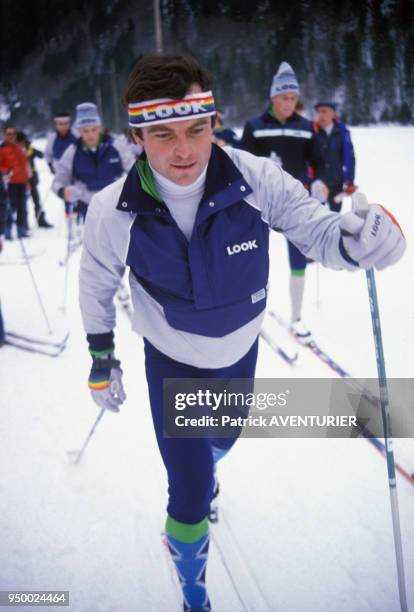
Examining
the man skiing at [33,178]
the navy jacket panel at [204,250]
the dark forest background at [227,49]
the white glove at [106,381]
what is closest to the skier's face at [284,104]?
the dark forest background at [227,49]

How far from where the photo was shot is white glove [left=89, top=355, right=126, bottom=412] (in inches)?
73.9

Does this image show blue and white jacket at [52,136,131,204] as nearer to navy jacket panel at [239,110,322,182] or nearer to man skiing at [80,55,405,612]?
navy jacket panel at [239,110,322,182]

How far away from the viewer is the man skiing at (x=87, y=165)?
14.8ft

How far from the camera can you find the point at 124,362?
12.6ft

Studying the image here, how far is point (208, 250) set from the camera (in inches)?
55.3

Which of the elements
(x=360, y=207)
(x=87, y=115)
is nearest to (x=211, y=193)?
(x=360, y=207)

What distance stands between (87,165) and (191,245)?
11.9 ft

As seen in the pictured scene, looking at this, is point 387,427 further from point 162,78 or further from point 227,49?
point 227,49

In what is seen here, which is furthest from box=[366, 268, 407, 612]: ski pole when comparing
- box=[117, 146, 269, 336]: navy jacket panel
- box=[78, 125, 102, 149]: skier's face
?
box=[78, 125, 102, 149]: skier's face

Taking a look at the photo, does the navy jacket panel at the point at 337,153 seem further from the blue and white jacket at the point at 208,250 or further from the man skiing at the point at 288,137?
the blue and white jacket at the point at 208,250

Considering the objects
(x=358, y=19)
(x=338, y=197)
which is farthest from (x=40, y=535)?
(x=358, y=19)

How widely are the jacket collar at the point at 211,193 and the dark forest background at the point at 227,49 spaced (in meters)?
0.42

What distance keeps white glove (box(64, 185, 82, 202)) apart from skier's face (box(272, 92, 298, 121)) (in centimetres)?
227

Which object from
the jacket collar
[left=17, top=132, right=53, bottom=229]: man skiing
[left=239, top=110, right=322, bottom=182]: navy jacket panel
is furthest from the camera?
[left=17, top=132, right=53, bottom=229]: man skiing
